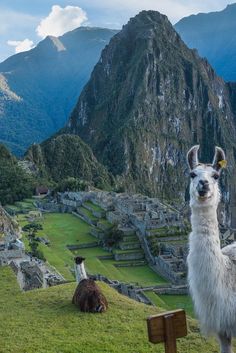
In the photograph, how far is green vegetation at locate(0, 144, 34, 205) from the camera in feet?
151

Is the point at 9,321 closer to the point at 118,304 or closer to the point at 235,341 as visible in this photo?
the point at 118,304

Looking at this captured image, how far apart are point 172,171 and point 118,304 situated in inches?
2994

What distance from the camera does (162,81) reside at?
285 ft

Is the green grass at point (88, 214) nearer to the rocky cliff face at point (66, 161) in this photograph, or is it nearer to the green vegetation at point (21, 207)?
the green vegetation at point (21, 207)

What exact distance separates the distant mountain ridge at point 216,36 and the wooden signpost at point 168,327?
14840 cm

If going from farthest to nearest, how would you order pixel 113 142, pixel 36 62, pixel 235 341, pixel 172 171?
pixel 36 62 < pixel 172 171 < pixel 113 142 < pixel 235 341

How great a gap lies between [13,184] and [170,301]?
104ft

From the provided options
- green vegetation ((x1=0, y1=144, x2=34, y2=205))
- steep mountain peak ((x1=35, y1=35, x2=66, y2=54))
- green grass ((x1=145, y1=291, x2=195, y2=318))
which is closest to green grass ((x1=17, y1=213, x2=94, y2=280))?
green grass ((x1=145, y1=291, x2=195, y2=318))

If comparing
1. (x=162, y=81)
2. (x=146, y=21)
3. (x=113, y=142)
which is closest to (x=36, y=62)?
(x=146, y=21)

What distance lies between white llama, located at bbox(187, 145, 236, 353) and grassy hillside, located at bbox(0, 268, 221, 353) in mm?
2750

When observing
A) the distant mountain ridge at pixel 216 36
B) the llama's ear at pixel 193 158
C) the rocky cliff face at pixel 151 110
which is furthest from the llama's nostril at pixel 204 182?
the distant mountain ridge at pixel 216 36

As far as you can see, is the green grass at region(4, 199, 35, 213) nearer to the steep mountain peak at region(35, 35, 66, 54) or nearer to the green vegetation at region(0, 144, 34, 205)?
the green vegetation at region(0, 144, 34, 205)

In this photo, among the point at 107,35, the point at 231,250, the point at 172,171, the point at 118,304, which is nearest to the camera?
the point at 231,250

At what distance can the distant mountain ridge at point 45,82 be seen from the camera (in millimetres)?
119938
